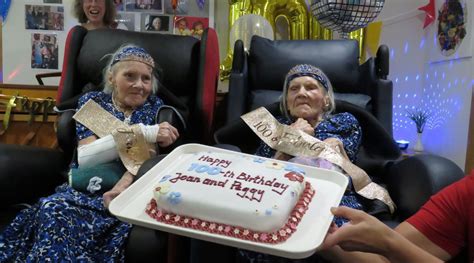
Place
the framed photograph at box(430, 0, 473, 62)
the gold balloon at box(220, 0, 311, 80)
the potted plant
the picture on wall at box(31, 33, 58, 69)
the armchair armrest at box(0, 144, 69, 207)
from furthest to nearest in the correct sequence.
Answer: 1. the picture on wall at box(31, 33, 58, 69)
2. the gold balloon at box(220, 0, 311, 80)
3. the potted plant
4. the framed photograph at box(430, 0, 473, 62)
5. the armchair armrest at box(0, 144, 69, 207)

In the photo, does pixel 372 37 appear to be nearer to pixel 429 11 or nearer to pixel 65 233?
pixel 429 11

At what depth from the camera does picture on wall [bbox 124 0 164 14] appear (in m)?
2.59

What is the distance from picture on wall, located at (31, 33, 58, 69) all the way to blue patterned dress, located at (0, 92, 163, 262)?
1750 millimetres

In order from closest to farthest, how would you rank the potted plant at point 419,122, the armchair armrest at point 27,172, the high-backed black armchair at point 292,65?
the armchair armrest at point 27,172
the high-backed black armchair at point 292,65
the potted plant at point 419,122

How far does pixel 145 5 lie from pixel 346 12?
1329 millimetres

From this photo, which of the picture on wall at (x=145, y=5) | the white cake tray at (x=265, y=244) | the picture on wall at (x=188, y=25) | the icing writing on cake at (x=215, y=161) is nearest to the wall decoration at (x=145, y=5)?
the picture on wall at (x=145, y=5)

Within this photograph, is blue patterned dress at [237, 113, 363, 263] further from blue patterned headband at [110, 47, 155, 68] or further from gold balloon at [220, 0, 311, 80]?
gold balloon at [220, 0, 311, 80]

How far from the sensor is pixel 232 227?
66cm

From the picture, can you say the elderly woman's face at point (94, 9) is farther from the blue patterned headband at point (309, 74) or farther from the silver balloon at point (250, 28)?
the blue patterned headband at point (309, 74)

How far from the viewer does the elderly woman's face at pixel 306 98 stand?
139cm

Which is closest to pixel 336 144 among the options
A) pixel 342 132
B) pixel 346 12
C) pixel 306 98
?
pixel 342 132

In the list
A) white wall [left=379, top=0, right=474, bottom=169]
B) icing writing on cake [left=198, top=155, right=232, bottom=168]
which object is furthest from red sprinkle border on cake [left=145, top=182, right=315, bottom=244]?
white wall [left=379, top=0, right=474, bottom=169]

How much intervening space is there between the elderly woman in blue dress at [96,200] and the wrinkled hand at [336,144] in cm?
50

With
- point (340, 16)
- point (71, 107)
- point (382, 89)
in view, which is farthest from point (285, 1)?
point (71, 107)
